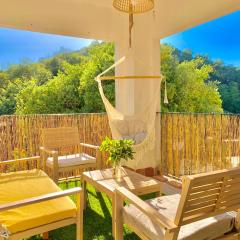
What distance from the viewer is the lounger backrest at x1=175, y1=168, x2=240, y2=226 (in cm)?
148

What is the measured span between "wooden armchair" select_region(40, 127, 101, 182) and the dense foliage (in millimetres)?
6426

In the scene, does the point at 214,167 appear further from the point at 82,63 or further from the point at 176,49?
the point at 82,63

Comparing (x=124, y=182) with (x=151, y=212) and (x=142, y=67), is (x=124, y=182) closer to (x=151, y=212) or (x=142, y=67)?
(x=151, y=212)

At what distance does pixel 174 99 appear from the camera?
36.9 ft

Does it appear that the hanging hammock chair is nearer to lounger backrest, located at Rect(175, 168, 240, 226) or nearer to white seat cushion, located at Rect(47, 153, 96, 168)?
white seat cushion, located at Rect(47, 153, 96, 168)

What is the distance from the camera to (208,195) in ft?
5.21

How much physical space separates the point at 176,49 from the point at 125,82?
331 inches

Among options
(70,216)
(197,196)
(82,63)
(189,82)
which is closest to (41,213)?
(70,216)

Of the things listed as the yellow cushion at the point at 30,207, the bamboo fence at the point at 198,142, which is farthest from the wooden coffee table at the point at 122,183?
the bamboo fence at the point at 198,142

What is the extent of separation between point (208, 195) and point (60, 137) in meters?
2.66

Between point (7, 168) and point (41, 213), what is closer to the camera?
point (41, 213)

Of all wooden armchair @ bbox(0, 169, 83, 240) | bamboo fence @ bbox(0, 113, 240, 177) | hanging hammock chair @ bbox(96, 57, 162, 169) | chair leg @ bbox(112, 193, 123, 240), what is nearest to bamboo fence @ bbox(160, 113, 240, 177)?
bamboo fence @ bbox(0, 113, 240, 177)

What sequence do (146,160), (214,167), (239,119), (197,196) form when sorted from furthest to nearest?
(146,160)
(214,167)
(239,119)
(197,196)

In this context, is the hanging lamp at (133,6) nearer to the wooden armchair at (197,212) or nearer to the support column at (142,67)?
the support column at (142,67)
